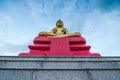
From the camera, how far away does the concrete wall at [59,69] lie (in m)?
3.02

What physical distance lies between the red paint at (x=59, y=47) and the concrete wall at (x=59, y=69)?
312 centimetres

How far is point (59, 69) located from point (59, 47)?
4.02m

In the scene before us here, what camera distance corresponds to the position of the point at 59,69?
324cm

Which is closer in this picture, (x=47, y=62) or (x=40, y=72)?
(x=40, y=72)

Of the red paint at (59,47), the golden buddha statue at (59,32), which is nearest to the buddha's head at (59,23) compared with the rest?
the golden buddha statue at (59,32)

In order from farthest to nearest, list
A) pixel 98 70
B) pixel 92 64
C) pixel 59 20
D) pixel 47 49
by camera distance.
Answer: pixel 59 20 → pixel 47 49 → pixel 92 64 → pixel 98 70

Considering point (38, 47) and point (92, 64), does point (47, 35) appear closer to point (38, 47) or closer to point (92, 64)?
point (38, 47)

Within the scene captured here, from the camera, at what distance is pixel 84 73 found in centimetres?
314

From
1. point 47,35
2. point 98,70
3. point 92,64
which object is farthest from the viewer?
point 47,35

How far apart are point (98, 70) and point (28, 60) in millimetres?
1484

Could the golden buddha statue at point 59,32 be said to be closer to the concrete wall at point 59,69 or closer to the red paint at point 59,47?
the red paint at point 59,47

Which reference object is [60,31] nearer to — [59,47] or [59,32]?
[59,32]

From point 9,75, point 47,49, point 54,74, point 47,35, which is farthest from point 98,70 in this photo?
point 47,35

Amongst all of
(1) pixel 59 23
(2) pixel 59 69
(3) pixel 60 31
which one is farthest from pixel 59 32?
(2) pixel 59 69
